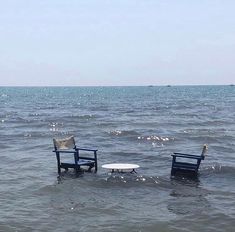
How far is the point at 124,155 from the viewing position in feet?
90.5

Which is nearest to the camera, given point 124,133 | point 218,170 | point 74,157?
point 74,157

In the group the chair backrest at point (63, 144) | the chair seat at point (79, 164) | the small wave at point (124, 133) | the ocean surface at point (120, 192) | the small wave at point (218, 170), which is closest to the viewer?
the ocean surface at point (120, 192)

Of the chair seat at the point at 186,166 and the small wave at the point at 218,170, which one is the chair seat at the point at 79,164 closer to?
the chair seat at the point at 186,166

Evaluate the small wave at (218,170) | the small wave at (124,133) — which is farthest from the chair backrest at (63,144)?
the small wave at (124,133)

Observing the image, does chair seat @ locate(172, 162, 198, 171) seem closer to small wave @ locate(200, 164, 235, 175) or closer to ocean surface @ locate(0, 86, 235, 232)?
ocean surface @ locate(0, 86, 235, 232)

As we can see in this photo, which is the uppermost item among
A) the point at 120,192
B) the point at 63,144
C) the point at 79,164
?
the point at 63,144

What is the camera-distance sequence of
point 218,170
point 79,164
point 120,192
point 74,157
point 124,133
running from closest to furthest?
point 120,192, point 79,164, point 74,157, point 218,170, point 124,133

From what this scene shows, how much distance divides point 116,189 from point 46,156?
894 cm

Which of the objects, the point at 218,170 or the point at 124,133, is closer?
the point at 218,170

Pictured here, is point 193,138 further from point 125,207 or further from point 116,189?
point 125,207

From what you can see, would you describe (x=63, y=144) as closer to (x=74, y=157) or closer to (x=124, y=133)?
(x=74, y=157)

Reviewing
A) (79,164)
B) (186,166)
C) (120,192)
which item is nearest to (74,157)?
(79,164)

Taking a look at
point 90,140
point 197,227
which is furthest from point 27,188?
point 90,140

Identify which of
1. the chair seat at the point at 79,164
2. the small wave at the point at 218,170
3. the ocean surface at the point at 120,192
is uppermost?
the chair seat at the point at 79,164
